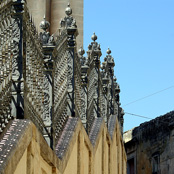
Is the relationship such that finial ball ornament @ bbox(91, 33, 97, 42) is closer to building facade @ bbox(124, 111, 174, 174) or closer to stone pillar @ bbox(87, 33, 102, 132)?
stone pillar @ bbox(87, 33, 102, 132)

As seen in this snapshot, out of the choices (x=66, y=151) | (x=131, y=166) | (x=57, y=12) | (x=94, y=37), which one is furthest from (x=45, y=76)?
(x=131, y=166)

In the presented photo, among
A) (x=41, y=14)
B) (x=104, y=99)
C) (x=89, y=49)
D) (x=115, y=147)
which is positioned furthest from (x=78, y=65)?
(x=41, y=14)

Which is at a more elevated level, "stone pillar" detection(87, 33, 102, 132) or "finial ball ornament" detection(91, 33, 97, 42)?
"finial ball ornament" detection(91, 33, 97, 42)

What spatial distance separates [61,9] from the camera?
25.5m

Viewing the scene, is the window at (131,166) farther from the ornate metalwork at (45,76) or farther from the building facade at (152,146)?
the ornate metalwork at (45,76)

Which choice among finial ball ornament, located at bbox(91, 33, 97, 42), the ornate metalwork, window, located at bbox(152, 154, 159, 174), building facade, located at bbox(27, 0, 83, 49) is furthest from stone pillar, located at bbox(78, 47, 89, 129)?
window, located at bbox(152, 154, 159, 174)

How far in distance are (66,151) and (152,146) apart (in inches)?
759

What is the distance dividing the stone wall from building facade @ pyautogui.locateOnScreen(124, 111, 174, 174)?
8926mm

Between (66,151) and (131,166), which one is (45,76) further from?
(131,166)

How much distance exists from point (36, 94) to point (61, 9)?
12022 millimetres

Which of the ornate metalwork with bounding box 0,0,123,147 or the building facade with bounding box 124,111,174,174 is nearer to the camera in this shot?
the ornate metalwork with bounding box 0,0,123,147

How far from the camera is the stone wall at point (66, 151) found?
11.3 metres

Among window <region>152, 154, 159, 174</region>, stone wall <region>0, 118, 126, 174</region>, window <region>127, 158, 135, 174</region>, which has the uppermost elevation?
stone wall <region>0, 118, 126, 174</region>

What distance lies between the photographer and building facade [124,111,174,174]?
32969mm
